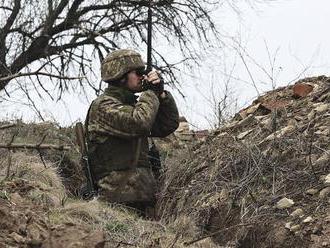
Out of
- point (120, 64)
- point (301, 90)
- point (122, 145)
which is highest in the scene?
point (120, 64)

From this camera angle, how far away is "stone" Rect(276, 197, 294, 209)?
4652mm

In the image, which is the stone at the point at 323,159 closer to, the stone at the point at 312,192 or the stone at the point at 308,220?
the stone at the point at 312,192

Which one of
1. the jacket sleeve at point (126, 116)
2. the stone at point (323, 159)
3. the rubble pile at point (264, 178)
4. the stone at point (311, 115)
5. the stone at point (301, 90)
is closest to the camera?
the rubble pile at point (264, 178)

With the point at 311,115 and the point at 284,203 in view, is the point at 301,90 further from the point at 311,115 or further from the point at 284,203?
the point at 284,203

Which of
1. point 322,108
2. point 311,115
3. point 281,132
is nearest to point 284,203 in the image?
point 281,132

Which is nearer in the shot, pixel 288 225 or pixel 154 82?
pixel 288 225

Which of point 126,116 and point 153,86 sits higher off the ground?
point 153,86

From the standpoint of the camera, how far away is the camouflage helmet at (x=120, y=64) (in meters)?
5.47

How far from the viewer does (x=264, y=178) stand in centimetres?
508

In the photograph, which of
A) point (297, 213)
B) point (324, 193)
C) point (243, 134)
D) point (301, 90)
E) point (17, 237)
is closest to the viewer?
point (17, 237)

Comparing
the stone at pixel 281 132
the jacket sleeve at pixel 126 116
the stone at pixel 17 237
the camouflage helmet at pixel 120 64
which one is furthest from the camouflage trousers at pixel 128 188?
the stone at pixel 17 237

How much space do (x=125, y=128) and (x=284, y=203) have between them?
4.11 feet

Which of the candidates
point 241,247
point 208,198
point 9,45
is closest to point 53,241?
point 241,247

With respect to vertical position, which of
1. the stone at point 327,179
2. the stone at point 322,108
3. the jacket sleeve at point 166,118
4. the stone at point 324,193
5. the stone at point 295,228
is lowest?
the stone at point 295,228
